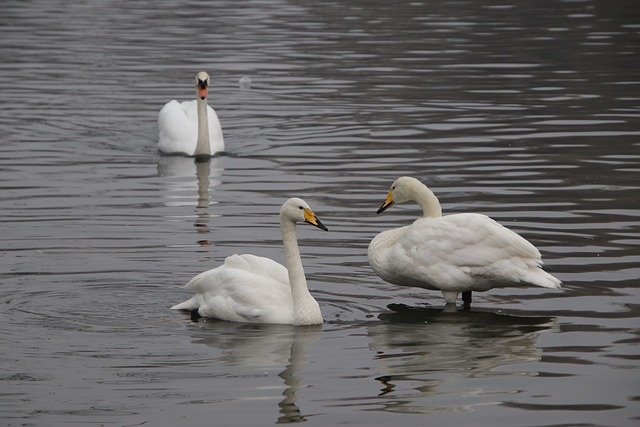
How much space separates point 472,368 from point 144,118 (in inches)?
516

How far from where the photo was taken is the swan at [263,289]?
1019 cm

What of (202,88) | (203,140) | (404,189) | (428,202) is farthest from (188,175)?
(428,202)

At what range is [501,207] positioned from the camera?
14.0 meters

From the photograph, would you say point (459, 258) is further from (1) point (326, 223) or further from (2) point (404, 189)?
(1) point (326, 223)

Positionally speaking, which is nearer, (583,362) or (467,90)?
(583,362)

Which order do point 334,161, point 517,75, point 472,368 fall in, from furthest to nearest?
point 517,75, point 334,161, point 472,368

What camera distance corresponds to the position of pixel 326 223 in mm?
13484

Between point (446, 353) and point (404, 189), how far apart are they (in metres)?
2.37

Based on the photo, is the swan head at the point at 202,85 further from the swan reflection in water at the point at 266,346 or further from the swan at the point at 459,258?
the swan reflection in water at the point at 266,346

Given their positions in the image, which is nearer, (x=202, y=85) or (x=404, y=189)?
(x=404, y=189)

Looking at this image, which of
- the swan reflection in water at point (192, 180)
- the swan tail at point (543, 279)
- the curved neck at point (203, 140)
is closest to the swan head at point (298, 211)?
the swan tail at point (543, 279)

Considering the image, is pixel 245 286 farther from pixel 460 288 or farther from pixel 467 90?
pixel 467 90

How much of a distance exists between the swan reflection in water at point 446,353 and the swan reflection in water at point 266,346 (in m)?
0.47

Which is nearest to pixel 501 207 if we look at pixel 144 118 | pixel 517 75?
pixel 144 118
